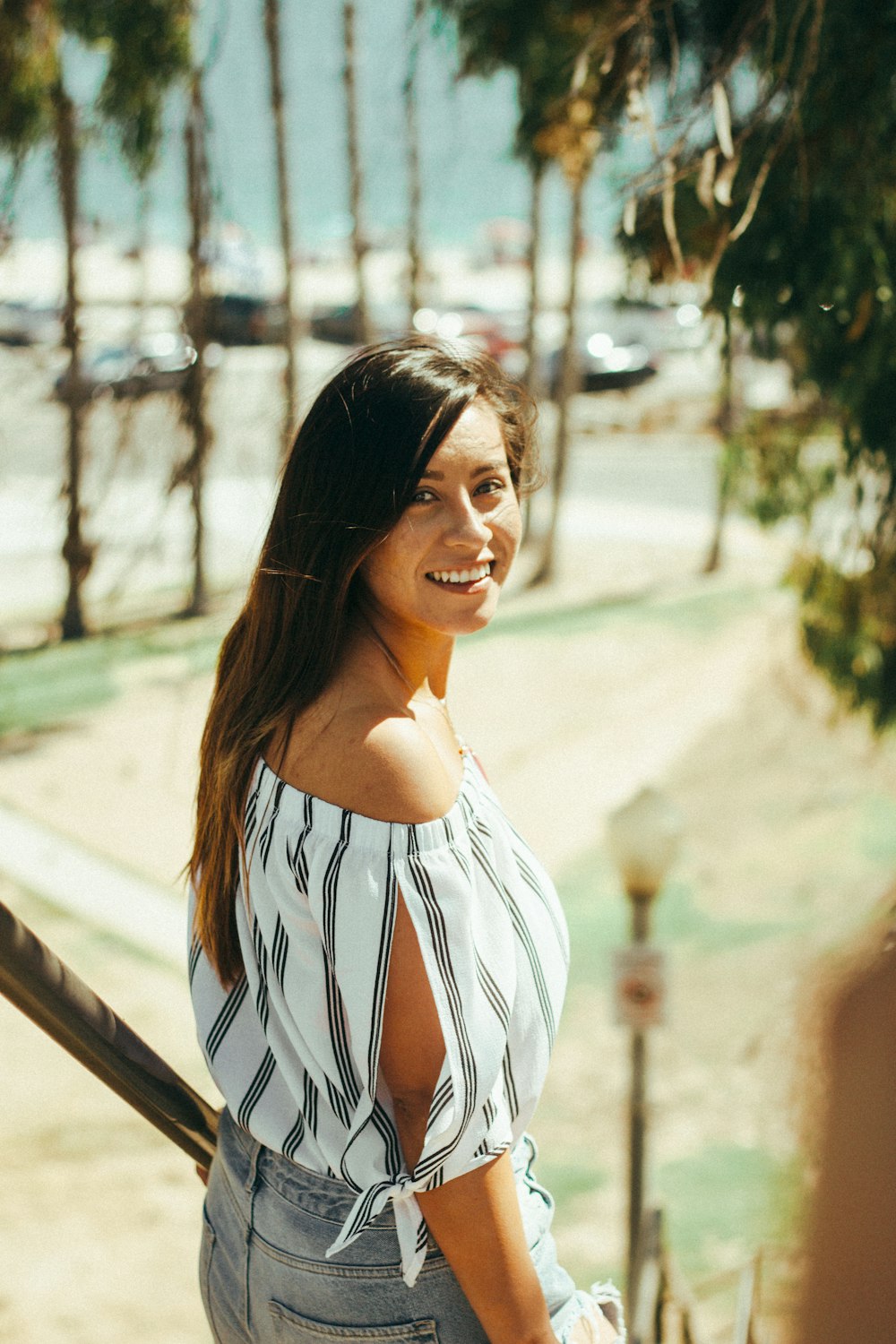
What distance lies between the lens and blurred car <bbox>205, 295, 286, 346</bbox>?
5.74 m

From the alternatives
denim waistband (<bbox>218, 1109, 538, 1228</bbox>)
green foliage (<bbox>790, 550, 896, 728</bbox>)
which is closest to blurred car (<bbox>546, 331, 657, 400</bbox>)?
green foliage (<bbox>790, 550, 896, 728</bbox>)

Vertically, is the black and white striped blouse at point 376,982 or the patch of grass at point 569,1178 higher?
the black and white striped blouse at point 376,982

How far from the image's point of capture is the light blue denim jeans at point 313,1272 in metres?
1.21

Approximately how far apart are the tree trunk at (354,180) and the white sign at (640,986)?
15.2ft

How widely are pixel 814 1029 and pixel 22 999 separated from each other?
2.84 feet

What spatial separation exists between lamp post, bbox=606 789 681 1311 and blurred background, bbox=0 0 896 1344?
0.06 ft

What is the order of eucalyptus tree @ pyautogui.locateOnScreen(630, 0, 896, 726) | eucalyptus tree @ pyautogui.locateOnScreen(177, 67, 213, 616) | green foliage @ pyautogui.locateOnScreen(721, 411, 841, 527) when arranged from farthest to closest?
green foliage @ pyautogui.locateOnScreen(721, 411, 841, 527)
eucalyptus tree @ pyautogui.locateOnScreen(177, 67, 213, 616)
eucalyptus tree @ pyautogui.locateOnScreen(630, 0, 896, 726)

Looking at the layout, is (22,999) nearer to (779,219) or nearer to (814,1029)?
(814,1029)

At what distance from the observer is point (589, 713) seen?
A: 1077 centimetres

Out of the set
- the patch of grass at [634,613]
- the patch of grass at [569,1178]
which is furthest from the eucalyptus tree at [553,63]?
the patch of grass at [634,613]

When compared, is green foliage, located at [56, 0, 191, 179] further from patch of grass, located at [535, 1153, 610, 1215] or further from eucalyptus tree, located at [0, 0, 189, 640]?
patch of grass, located at [535, 1153, 610, 1215]

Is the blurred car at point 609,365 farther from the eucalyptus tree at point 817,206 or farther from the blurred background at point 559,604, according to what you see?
the eucalyptus tree at point 817,206

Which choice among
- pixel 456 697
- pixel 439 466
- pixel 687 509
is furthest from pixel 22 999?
pixel 687 509

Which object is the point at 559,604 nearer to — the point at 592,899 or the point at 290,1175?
the point at 592,899
